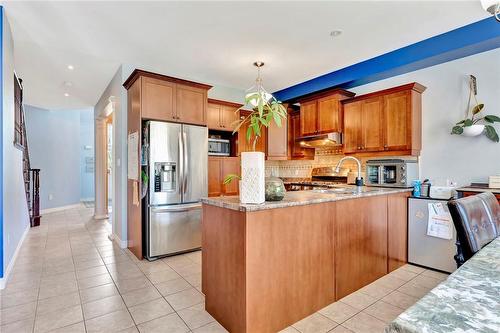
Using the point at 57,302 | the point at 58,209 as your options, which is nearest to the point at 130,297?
the point at 57,302

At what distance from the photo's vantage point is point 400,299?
7.86 feet

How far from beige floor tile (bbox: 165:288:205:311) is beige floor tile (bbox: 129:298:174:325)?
5cm

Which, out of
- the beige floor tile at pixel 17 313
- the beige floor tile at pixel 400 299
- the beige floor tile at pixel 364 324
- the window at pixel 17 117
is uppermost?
the window at pixel 17 117

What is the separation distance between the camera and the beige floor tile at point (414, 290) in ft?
8.16

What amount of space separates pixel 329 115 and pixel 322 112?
16 cm

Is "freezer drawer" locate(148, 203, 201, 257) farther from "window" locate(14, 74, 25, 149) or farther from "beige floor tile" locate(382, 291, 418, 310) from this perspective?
"beige floor tile" locate(382, 291, 418, 310)

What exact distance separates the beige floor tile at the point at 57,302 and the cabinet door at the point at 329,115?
400 cm

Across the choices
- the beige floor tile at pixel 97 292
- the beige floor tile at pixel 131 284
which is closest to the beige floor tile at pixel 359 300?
the beige floor tile at pixel 131 284

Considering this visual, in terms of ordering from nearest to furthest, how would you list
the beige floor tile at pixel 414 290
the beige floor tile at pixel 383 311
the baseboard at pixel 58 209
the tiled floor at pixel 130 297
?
the tiled floor at pixel 130 297, the beige floor tile at pixel 383 311, the beige floor tile at pixel 414 290, the baseboard at pixel 58 209

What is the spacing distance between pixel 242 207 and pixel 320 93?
343 cm

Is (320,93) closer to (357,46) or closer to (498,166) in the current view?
(357,46)

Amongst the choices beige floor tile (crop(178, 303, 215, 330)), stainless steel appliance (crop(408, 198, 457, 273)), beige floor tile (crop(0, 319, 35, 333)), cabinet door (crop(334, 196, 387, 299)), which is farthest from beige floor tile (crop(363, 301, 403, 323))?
beige floor tile (crop(0, 319, 35, 333))

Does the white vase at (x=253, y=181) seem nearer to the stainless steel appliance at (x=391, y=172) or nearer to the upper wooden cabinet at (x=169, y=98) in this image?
the upper wooden cabinet at (x=169, y=98)

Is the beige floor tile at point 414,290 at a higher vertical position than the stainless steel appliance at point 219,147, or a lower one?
lower
